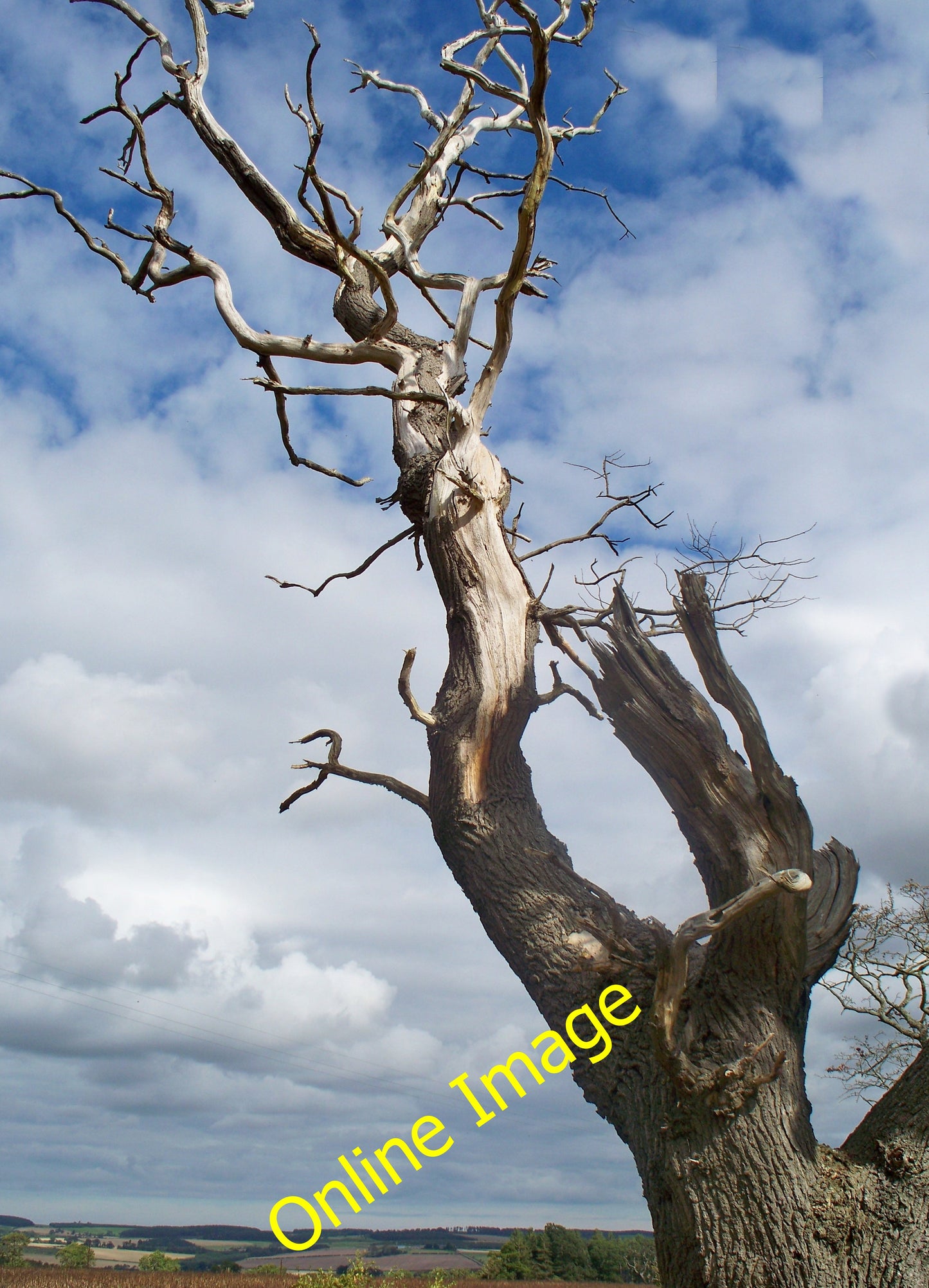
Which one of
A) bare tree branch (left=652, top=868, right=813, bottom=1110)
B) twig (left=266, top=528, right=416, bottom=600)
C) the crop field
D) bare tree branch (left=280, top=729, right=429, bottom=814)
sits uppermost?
twig (left=266, top=528, right=416, bottom=600)

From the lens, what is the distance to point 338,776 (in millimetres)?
4957

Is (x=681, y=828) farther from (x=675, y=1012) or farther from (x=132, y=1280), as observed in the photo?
(x=132, y=1280)

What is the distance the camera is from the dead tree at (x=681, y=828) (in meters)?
2.81

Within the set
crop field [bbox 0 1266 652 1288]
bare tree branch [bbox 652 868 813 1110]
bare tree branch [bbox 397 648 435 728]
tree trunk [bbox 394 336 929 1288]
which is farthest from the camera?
crop field [bbox 0 1266 652 1288]

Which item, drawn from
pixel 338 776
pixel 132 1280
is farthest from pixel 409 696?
pixel 132 1280

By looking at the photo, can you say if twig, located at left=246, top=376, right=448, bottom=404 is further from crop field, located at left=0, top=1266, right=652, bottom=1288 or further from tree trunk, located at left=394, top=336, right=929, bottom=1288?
crop field, located at left=0, top=1266, right=652, bottom=1288

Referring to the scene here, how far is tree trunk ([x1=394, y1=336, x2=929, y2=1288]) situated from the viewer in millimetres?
2768

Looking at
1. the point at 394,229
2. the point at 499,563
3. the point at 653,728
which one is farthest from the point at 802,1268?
the point at 394,229

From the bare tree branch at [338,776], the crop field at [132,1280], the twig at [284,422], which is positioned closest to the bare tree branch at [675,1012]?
the bare tree branch at [338,776]

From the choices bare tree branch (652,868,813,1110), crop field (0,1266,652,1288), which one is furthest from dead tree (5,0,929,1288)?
crop field (0,1266,652,1288)

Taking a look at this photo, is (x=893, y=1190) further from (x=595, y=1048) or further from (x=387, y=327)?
(x=387, y=327)

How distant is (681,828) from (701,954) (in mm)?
516

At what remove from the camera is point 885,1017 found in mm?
10586

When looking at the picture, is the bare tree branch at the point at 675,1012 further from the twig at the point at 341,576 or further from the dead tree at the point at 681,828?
the twig at the point at 341,576
